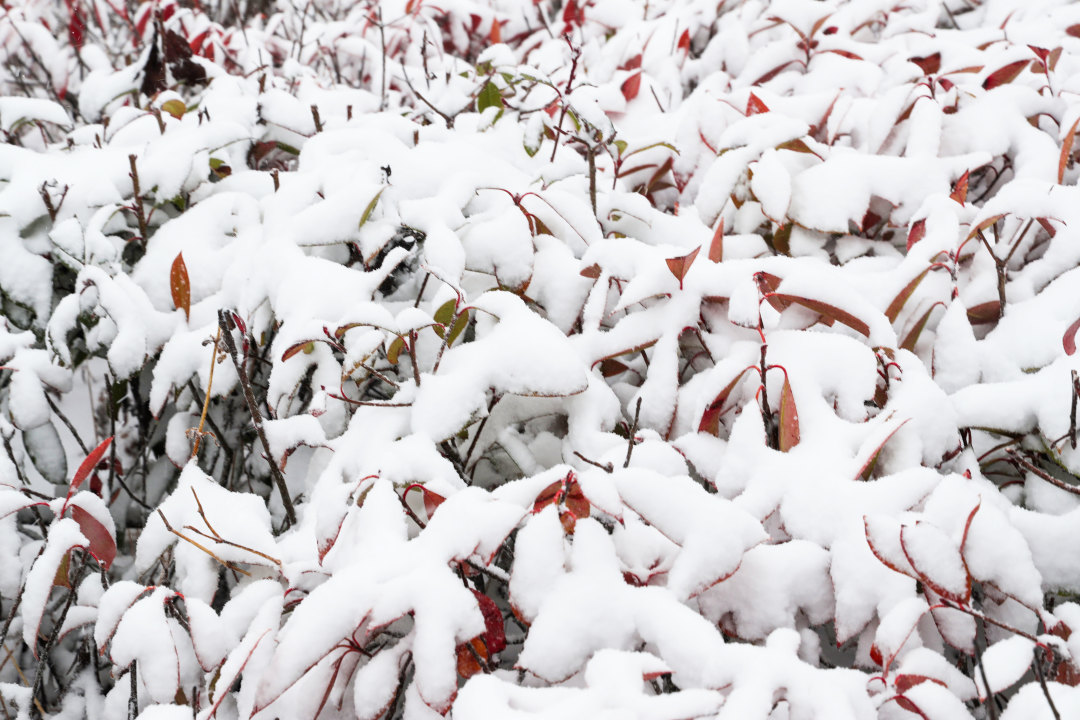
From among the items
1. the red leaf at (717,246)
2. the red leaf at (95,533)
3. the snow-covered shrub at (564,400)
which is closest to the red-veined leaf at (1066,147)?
the snow-covered shrub at (564,400)

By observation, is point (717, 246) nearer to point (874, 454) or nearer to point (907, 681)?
point (874, 454)

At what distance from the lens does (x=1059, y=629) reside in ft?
2.58

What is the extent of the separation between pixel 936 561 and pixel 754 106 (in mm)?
1030

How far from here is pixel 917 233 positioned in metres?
1.16

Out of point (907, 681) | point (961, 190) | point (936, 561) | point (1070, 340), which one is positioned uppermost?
point (961, 190)

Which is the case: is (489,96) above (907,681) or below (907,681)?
above

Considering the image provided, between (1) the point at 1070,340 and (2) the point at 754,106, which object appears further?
(2) the point at 754,106

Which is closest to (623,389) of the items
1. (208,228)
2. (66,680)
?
(208,228)

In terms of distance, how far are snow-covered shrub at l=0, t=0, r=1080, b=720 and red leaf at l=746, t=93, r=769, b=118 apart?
0.04 metres

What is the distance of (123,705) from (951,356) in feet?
4.20

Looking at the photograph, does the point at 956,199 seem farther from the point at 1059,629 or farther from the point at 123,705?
the point at 123,705

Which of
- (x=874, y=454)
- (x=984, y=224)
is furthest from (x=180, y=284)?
(x=984, y=224)

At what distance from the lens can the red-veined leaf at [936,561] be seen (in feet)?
2.44

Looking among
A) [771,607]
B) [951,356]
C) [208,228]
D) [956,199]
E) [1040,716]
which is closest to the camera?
[1040,716]
